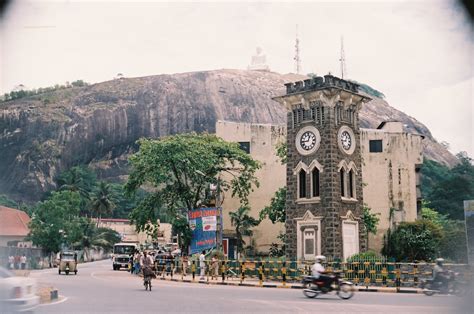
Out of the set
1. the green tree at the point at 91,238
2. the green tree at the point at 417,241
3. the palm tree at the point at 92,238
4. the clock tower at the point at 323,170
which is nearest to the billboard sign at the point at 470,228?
the clock tower at the point at 323,170

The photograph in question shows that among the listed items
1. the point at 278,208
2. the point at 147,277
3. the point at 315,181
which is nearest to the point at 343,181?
the point at 315,181

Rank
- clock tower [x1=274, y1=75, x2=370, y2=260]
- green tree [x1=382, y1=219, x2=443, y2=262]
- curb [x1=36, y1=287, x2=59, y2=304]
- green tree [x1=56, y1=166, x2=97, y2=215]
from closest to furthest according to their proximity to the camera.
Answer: curb [x1=36, y1=287, x2=59, y2=304]
clock tower [x1=274, y1=75, x2=370, y2=260]
green tree [x1=382, y1=219, x2=443, y2=262]
green tree [x1=56, y1=166, x2=97, y2=215]

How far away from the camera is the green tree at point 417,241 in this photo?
2786cm

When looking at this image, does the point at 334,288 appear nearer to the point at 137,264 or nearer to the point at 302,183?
the point at 302,183

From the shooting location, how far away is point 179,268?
3059cm

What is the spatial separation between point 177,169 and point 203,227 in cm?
484

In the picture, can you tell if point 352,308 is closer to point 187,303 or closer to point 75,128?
point 187,303

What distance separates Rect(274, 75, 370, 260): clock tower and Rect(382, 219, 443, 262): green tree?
4.27 meters

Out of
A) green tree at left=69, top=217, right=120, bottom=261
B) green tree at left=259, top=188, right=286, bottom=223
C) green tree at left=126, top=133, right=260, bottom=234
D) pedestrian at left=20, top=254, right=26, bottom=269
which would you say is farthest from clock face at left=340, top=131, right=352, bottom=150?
green tree at left=69, top=217, right=120, bottom=261

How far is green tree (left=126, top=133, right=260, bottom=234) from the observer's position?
31.1m

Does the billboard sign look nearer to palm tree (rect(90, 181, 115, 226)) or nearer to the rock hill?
palm tree (rect(90, 181, 115, 226))

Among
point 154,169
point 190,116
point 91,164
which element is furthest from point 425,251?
point 91,164

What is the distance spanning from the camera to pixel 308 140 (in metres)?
25.4

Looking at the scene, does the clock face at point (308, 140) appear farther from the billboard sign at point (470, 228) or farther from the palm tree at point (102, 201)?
the palm tree at point (102, 201)
